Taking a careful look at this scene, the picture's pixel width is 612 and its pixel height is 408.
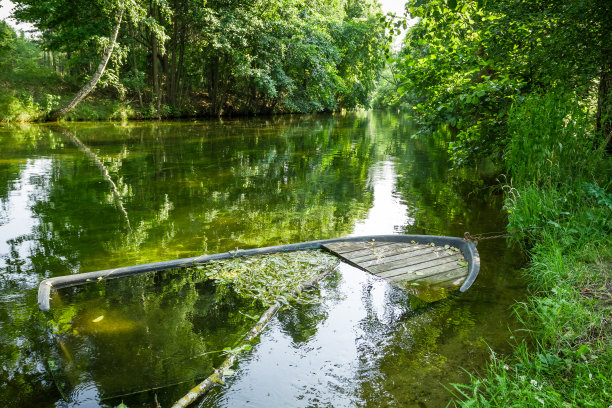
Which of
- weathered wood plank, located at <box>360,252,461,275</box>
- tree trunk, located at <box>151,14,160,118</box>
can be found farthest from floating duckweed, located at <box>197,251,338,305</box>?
tree trunk, located at <box>151,14,160,118</box>

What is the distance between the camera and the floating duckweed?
4.04 metres

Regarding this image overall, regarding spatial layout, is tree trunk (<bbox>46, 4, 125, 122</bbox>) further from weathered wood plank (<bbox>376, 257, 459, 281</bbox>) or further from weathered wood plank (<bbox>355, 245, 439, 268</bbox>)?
weathered wood plank (<bbox>376, 257, 459, 281</bbox>)

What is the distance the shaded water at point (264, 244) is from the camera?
9.37ft

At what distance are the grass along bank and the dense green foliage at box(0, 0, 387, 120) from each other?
16.9 m

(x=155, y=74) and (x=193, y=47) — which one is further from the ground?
(x=193, y=47)

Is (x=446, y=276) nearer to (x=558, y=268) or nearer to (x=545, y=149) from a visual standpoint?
(x=558, y=268)

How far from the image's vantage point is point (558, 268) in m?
3.88

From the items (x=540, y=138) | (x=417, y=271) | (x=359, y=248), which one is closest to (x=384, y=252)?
(x=359, y=248)

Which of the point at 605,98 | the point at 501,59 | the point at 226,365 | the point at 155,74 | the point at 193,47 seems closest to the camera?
the point at 226,365

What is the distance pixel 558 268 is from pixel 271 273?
2.88 metres

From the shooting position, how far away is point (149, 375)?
2848 millimetres

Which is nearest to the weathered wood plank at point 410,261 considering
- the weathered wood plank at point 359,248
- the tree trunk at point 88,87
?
the weathered wood plank at point 359,248

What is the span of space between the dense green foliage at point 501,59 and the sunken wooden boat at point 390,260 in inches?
90.7

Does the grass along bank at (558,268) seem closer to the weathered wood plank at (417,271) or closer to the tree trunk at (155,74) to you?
the weathered wood plank at (417,271)
